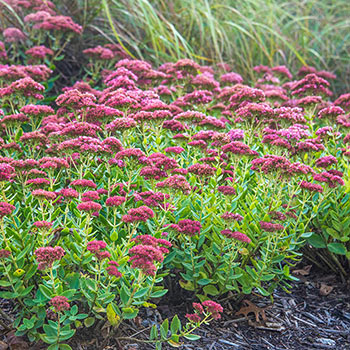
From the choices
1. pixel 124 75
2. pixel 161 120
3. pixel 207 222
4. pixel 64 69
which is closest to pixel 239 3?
pixel 64 69

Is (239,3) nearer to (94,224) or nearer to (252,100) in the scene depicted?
(252,100)

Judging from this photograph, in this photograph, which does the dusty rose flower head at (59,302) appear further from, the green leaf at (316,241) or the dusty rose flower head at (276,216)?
the green leaf at (316,241)

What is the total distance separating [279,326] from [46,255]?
1.91 metres

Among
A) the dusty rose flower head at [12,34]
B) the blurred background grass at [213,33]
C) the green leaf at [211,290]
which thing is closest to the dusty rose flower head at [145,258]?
the green leaf at [211,290]

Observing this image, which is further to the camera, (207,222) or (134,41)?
(134,41)

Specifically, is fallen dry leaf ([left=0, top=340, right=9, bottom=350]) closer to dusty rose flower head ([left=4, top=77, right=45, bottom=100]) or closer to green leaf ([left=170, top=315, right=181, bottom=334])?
green leaf ([left=170, top=315, right=181, bottom=334])

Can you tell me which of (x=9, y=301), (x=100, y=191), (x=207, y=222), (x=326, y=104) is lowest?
(x=326, y=104)

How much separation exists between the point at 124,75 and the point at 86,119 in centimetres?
103

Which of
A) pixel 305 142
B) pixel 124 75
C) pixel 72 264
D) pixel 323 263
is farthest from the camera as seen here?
pixel 124 75

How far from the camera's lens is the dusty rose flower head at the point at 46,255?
249 cm

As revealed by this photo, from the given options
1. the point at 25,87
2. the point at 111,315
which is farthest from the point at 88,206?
the point at 25,87

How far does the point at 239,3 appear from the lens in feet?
31.7

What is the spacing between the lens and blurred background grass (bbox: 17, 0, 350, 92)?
7.38m

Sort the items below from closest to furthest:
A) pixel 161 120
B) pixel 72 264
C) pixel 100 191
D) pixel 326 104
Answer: pixel 72 264
pixel 100 191
pixel 161 120
pixel 326 104
